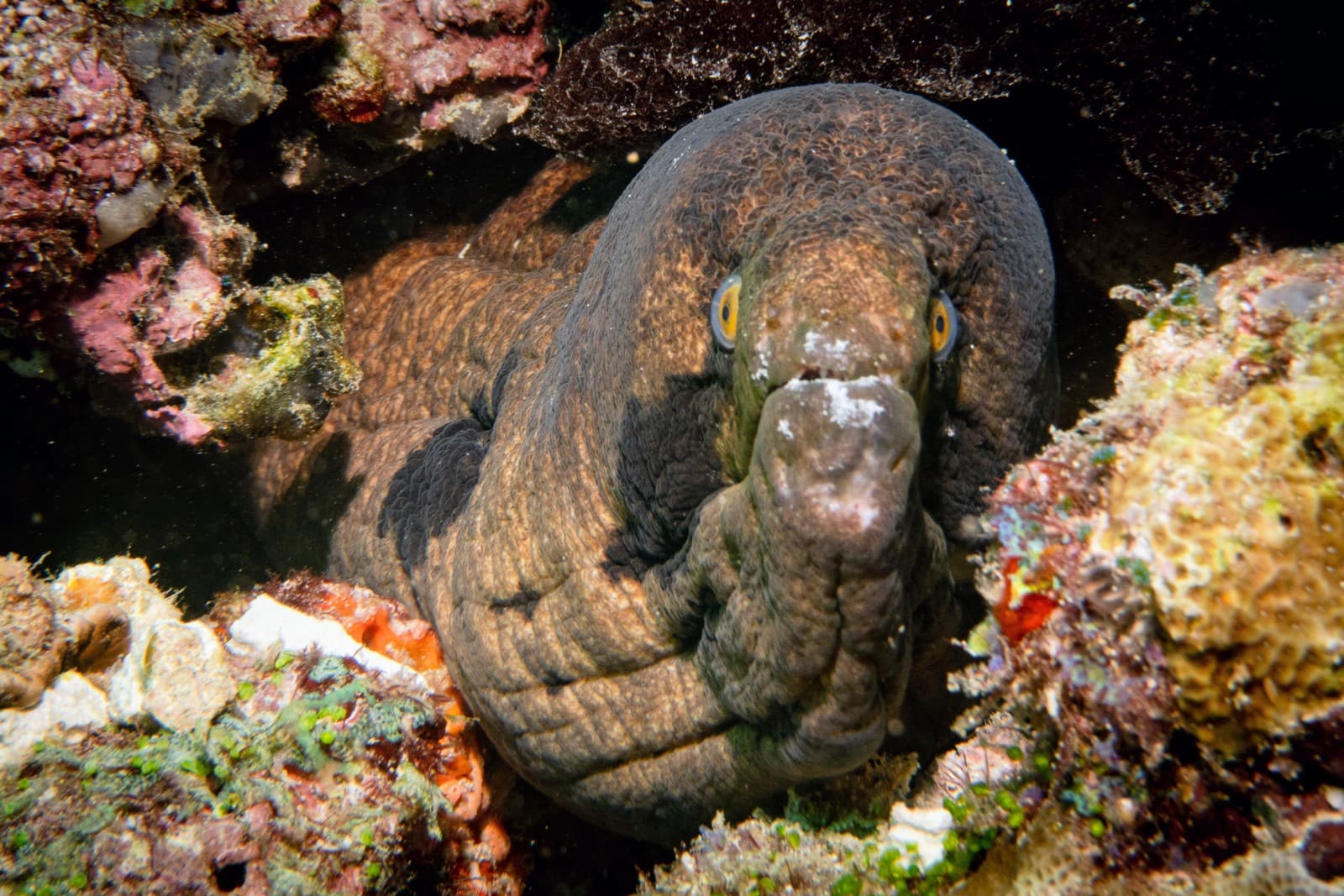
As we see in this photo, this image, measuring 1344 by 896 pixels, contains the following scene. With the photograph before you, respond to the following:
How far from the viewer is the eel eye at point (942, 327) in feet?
7.69

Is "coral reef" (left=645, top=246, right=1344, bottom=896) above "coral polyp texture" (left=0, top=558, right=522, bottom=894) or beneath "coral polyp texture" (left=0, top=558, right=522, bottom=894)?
above

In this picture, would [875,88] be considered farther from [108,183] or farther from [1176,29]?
[108,183]

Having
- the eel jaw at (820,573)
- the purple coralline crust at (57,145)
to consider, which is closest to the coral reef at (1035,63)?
the eel jaw at (820,573)

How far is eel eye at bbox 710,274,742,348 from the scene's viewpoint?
2.44 metres

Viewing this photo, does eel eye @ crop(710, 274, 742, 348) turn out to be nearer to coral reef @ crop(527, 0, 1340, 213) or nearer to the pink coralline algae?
coral reef @ crop(527, 0, 1340, 213)

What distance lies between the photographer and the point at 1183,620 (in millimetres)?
1545

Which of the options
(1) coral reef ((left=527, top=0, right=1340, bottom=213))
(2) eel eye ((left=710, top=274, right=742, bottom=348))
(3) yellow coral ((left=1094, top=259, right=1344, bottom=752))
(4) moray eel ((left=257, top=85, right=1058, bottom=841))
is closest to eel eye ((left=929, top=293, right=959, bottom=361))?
(4) moray eel ((left=257, top=85, right=1058, bottom=841))

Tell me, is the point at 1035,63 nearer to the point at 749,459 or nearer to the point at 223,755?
the point at 749,459

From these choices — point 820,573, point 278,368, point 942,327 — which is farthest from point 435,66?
point 820,573

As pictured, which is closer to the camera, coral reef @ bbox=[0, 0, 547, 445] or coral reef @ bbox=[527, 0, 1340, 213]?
coral reef @ bbox=[527, 0, 1340, 213]

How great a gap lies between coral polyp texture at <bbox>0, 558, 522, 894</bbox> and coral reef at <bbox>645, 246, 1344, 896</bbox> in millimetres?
2071

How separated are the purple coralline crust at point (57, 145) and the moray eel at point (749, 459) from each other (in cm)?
187

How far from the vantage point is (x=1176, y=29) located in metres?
2.92

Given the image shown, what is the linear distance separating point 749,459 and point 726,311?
48 cm
